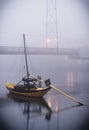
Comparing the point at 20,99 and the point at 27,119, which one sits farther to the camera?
the point at 20,99

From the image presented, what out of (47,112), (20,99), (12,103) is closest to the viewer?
(47,112)

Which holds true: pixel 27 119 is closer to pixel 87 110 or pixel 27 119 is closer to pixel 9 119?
pixel 9 119

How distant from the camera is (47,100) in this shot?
64.7ft

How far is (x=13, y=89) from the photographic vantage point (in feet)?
69.3

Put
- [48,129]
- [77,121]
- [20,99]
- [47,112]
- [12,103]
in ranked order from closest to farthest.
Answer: [48,129]
[77,121]
[47,112]
[12,103]
[20,99]

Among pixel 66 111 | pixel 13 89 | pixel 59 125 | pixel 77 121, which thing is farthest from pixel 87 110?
pixel 13 89

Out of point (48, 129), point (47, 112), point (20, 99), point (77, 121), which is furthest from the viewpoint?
point (20, 99)

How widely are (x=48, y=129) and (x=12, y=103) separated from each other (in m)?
6.96

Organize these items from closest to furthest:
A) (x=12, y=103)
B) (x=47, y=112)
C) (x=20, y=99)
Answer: (x=47, y=112) → (x=12, y=103) → (x=20, y=99)

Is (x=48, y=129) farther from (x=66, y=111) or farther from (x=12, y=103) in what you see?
(x=12, y=103)

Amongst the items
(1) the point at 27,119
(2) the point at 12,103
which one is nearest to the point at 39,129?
(1) the point at 27,119

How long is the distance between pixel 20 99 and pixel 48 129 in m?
7.91

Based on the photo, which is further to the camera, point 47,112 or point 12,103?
point 12,103

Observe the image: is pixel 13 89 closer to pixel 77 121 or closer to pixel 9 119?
pixel 9 119
